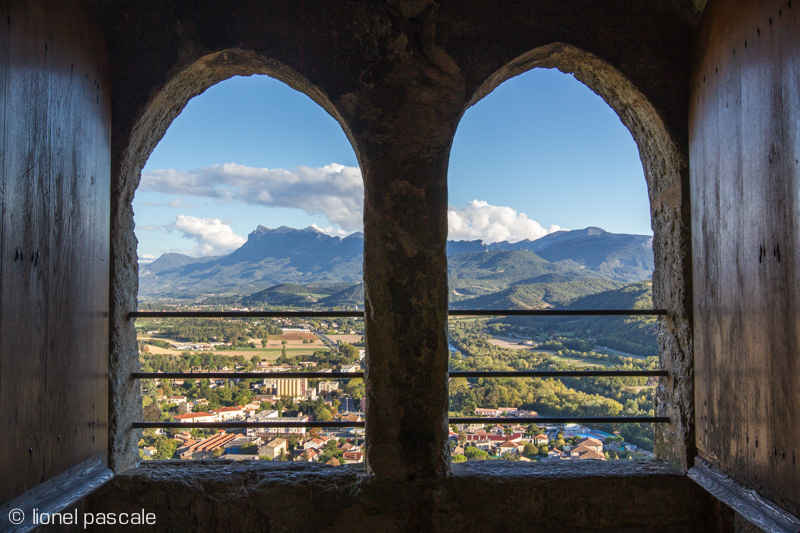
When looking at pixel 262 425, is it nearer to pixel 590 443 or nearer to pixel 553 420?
pixel 553 420

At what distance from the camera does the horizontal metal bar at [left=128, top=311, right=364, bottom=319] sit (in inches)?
100

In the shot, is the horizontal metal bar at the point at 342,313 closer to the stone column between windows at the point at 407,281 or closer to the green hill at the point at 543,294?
the stone column between windows at the point at 407,281

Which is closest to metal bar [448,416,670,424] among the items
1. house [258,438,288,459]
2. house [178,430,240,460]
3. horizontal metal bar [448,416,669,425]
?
horizontal metal bar [448,416,669,425]

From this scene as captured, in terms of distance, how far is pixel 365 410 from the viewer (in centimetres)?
245

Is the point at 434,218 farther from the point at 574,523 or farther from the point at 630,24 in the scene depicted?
the point at 574,523

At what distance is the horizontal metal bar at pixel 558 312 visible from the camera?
8.40 feet

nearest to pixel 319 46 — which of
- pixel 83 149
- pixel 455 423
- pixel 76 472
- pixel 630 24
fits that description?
pixel 83 149

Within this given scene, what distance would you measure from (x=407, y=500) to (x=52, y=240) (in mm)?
2027

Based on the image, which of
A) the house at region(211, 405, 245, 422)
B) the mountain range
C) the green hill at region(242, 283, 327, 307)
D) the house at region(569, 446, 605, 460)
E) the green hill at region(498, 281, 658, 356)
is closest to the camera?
the house at region(569, 446, 605, 460)

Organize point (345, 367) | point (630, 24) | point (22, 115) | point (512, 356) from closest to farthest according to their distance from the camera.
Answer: point (22, 115) < point (630, 24) < point (345, 367) < point (512, 356)

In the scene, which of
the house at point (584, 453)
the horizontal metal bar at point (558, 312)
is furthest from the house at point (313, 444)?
the house at point (584, 453)

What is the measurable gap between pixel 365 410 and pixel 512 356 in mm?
1404

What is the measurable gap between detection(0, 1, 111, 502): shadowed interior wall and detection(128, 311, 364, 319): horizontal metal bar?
22cm

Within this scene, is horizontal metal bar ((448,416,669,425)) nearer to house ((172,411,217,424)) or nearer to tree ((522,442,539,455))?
tree ((522,442,539,455))
